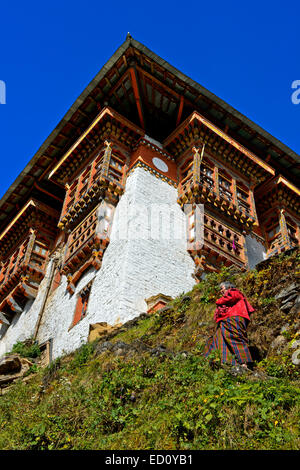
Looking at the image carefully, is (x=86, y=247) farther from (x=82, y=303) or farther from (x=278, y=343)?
(x=278, y=343)

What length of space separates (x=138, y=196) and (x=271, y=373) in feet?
35.7

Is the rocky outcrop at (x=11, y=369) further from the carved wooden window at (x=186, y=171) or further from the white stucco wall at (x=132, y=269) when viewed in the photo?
the carved wooden window at (x=186, y=171)

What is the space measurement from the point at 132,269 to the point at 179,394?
8.34 m

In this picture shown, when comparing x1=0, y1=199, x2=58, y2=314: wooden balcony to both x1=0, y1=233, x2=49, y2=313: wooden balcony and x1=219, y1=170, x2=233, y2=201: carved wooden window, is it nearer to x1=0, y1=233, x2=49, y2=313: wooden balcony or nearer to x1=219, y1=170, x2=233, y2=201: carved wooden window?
x1=0, y1=233, x2=49, y2=313: wooden balcony

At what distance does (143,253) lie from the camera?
1477 centimetres

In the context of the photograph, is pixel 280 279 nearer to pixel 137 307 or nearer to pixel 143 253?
pixel 137 307

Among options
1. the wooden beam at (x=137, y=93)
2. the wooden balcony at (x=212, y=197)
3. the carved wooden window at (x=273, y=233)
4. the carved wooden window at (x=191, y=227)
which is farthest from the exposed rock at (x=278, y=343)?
the wooden beam at (x=137, y=93)

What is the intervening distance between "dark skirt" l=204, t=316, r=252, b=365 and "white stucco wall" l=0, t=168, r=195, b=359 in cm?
613

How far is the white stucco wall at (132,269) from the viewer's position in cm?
1363

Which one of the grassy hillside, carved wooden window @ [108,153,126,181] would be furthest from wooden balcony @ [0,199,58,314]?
the grassy hillside

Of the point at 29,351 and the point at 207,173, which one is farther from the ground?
the point at 207,173

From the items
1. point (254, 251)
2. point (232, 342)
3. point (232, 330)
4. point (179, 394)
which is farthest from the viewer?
point (254, 251)

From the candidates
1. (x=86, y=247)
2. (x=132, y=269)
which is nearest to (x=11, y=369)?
(x=132, y=269)

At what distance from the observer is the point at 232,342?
264 inches
